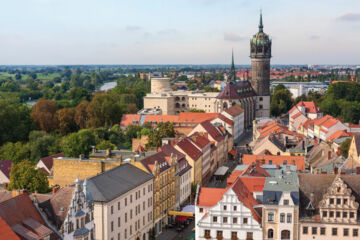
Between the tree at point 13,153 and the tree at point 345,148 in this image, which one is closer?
the tree at point 345,148

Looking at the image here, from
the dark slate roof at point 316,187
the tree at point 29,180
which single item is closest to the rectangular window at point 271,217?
the dark slate roof at point 316,187

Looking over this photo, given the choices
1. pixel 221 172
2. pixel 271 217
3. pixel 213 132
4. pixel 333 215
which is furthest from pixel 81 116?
pixel 333 215

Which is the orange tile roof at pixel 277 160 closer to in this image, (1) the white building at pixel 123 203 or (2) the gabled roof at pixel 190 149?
(2) the gabled roof at pixel 190 149

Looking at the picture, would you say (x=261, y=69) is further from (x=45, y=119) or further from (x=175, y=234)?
(x=175, y=234)

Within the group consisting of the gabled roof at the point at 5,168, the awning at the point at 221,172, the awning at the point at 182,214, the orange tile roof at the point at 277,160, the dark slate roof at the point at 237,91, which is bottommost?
the awning at the point at 221,172

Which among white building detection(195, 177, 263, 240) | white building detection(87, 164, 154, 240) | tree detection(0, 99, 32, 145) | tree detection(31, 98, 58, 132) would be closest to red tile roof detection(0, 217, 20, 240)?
white building detection(87, 164, 154, 240)

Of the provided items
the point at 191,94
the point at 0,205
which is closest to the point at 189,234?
the point at 0,205

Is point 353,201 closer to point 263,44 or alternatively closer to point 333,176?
point 333,176
